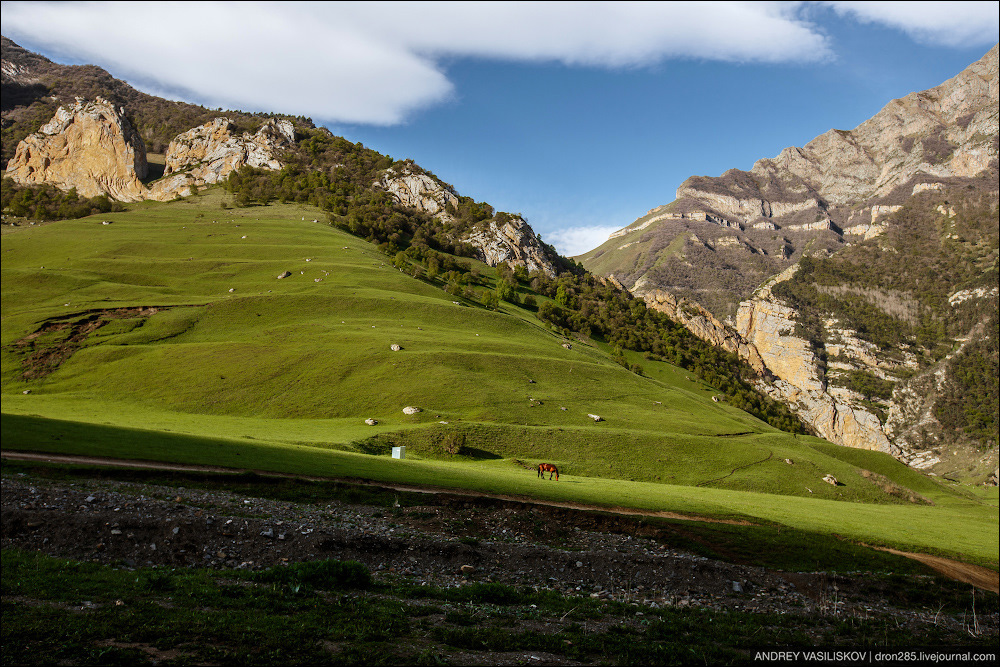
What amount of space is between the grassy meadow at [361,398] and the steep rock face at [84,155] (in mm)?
87689

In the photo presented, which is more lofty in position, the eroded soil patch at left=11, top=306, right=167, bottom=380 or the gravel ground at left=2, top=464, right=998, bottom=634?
the gravel ground at left=2, top=464, right=998, bottom=634

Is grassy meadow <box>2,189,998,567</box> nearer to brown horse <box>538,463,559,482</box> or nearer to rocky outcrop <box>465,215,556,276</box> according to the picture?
brown horse <box>538,463,559,482</box>

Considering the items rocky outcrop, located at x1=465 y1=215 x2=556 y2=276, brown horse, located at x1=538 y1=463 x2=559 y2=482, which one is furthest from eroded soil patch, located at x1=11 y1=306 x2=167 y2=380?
rocky outcrop, located at x1=465 y1=215 x2=556 y2=276

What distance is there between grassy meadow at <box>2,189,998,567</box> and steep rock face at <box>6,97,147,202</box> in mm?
87689

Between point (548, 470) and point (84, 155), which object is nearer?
point (548, 470)

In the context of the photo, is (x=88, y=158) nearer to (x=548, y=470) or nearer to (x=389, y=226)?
(x=389, y=226)

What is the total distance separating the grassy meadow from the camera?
1540 inches

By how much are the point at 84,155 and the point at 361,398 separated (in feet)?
625

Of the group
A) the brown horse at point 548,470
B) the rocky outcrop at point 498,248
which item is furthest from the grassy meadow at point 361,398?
the rocky outcrop at point 498,248

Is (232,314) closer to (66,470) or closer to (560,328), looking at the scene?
(66,470)

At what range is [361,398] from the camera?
6925cm

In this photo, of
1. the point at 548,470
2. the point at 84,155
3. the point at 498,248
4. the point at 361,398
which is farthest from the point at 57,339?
the point at 84,155

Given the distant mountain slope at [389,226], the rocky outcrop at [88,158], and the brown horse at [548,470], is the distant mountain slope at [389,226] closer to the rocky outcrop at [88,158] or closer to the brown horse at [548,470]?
the rocky outcrop at [88,158]

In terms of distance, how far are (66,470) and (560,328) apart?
129 metres
